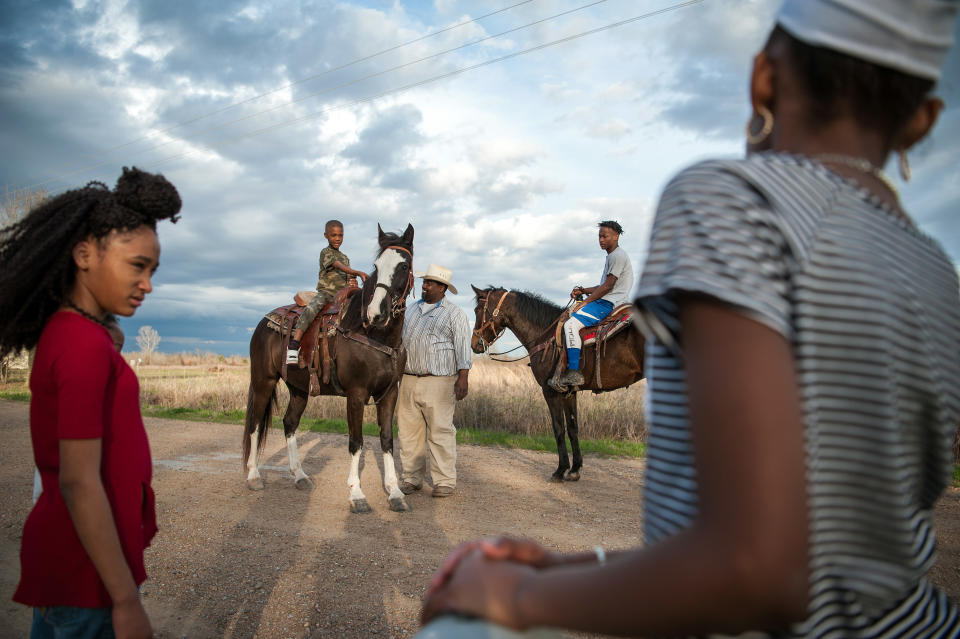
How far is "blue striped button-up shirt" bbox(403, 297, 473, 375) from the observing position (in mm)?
7449

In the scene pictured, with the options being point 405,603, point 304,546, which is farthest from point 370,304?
point 405,603

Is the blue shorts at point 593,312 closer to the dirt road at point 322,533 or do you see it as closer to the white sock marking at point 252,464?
the dirt road at point 322,533

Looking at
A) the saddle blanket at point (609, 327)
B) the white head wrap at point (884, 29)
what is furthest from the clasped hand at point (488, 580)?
the saddle blanket at point (609, 327)

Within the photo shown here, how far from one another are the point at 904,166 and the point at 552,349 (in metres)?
7.35

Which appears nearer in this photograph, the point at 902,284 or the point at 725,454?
the point at 725,454

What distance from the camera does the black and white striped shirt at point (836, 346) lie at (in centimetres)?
71

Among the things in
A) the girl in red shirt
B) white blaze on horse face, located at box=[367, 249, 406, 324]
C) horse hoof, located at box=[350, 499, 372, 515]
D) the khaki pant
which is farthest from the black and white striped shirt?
the khaki pant

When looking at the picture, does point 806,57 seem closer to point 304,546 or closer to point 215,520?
point 304,546

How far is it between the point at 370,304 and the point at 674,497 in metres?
5.81

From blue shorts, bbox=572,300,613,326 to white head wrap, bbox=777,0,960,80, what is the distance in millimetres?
7330

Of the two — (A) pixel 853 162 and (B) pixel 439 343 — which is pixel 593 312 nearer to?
(B) pixel 439 343

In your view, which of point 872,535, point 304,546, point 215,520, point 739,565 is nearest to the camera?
point 739,565

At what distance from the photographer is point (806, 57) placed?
817mm

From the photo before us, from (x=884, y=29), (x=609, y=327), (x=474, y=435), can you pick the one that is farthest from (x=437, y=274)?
(x=884, y=29)
